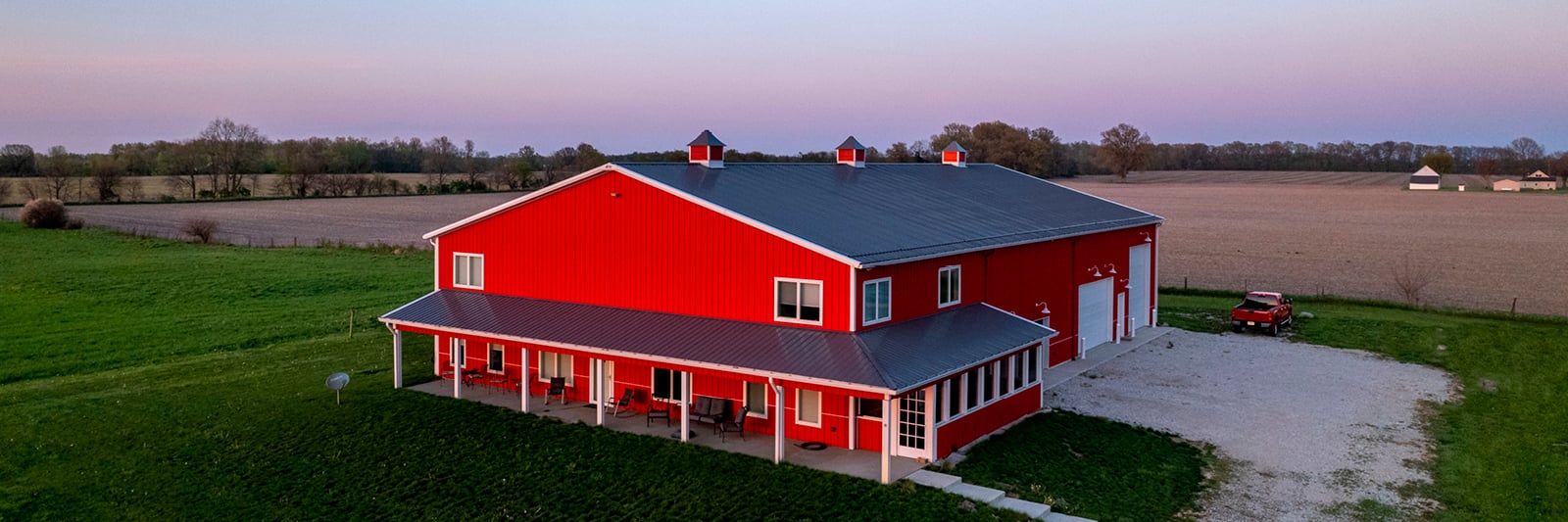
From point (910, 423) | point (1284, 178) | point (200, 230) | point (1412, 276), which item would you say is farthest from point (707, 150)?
point (1284, 178)

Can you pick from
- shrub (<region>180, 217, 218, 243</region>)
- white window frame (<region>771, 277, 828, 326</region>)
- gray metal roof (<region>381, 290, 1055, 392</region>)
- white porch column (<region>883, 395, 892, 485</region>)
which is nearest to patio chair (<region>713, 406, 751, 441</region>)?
gray metal roof (<region>381, 290, 1055, 392</region>)

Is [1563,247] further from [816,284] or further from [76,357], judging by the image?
[76,357]

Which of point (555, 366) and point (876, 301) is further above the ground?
point (876, 301)

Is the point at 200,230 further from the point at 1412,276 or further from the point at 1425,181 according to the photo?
the point at 1425,181

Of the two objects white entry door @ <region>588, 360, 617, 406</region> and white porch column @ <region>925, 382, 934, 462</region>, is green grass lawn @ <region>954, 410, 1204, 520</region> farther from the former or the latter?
white entry door @ <region>588, 360, 617, 406</region>

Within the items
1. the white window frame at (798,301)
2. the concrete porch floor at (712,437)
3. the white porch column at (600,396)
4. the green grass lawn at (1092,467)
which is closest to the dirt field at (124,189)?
the concrete porch floor at (712,437)

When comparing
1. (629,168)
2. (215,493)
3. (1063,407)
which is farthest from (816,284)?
(215,493)
